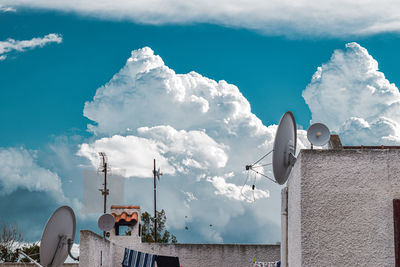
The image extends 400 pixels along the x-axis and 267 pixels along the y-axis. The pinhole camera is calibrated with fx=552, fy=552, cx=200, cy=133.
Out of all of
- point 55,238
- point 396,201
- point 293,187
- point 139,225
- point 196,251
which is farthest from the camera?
point 139,225

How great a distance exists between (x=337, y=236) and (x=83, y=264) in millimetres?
8811

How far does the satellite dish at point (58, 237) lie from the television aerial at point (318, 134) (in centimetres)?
652

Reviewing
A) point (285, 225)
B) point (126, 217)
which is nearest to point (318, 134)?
point (285, 225)

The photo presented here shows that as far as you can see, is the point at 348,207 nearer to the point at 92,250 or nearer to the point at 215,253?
the point at 92,250

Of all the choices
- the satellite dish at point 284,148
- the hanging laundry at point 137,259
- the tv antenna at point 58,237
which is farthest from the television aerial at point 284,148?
the hanging laundry at point 137,259

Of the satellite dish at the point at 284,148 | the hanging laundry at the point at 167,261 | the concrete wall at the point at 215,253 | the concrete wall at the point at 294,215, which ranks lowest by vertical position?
the hanging laundry at the point at 167,261

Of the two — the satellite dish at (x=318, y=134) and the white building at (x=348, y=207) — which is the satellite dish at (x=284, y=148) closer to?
the satellite dish at (x=318, y=134)

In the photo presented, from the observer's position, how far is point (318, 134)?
10.8 m

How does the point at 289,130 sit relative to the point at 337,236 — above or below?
above

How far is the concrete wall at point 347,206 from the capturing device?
9578 millimetres

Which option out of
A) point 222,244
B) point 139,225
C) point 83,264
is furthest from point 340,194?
point 139,225

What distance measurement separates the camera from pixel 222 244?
2250cm

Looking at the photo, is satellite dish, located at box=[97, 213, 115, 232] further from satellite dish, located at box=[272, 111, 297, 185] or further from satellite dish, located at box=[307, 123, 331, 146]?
satellite dish, located at box=[307, 123, 331, 146]

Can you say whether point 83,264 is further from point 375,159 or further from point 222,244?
point 375,159
